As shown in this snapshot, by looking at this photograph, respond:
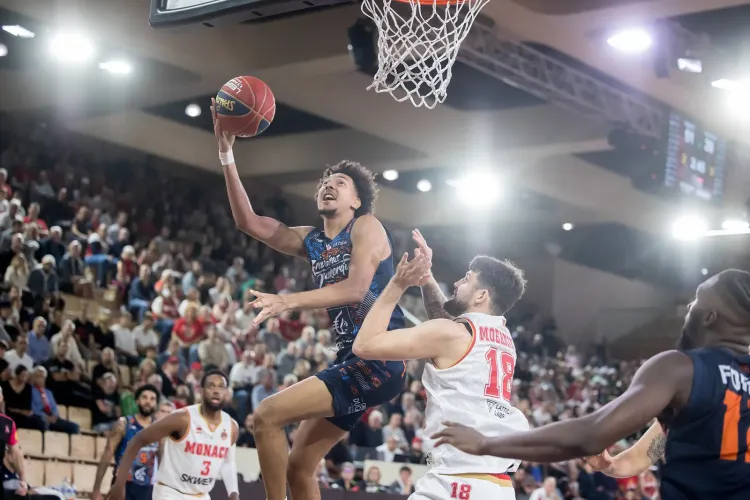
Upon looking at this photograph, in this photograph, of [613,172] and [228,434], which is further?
[613,172]

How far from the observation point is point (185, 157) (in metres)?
20.8

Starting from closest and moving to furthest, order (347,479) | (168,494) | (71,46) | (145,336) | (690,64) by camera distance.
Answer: (168,494)
(347,479)
(145,336)
(690,64)
(71,46)

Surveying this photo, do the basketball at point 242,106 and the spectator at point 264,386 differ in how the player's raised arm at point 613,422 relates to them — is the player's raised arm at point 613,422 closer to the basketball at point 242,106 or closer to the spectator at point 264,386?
the basketball at point 242,106

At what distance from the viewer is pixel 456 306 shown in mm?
4625

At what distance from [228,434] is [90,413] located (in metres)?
4.71

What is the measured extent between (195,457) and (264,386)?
17.9 ft

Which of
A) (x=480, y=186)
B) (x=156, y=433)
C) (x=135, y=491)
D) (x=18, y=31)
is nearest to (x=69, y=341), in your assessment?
(x=135, y=491)

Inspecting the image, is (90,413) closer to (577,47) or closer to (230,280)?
(230,280)

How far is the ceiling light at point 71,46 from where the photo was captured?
14883 millimetres

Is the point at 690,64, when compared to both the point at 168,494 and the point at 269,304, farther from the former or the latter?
the point at 269,304

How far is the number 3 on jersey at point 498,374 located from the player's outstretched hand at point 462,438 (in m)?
1.21

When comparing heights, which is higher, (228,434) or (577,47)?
(577,47)

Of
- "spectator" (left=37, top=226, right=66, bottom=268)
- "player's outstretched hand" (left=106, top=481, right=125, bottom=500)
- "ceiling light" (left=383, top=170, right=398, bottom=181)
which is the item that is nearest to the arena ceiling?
"ceiling light" (left=383, top=170, right=398, bottom=181)

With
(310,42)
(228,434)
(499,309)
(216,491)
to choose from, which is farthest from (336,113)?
(499,309)
